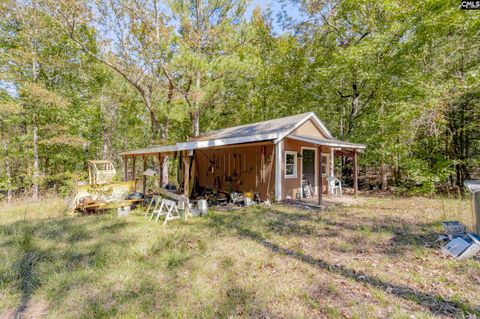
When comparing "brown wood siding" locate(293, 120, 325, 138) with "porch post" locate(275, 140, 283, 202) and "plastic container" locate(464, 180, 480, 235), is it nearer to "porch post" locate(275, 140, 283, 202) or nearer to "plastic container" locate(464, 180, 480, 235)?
"porch post" locate(275, 140, 283, 202)

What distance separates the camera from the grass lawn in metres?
2.93

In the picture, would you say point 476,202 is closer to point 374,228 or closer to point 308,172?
point 374,228

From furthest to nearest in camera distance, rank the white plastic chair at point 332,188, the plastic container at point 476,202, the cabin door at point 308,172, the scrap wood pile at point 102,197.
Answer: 1. the white plastic chair at point 332,188
2. the cabin door at point 308,172
3. the scrap wood pile at point 102,197
4. the plastic container at point 476,202

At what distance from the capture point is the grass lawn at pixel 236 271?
2.93m

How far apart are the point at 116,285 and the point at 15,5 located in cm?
1625

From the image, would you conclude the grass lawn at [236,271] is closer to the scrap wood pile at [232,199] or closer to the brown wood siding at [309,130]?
the scrap wood pile at [232,199]

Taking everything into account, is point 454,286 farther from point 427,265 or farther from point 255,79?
point 255,79

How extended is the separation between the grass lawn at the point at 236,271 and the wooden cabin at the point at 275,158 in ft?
11.0

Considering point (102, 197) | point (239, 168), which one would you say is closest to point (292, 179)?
→ point (239, 168)

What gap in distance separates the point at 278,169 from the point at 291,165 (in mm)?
1262

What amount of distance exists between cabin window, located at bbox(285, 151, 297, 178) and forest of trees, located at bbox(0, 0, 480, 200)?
4.56m

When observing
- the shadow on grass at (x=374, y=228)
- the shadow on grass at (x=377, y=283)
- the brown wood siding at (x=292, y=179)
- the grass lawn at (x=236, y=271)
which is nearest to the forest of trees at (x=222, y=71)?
the brown wood siding at (x=292, y=179)

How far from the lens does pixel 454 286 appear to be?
3281 millimetres

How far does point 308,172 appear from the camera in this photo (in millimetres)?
11070
